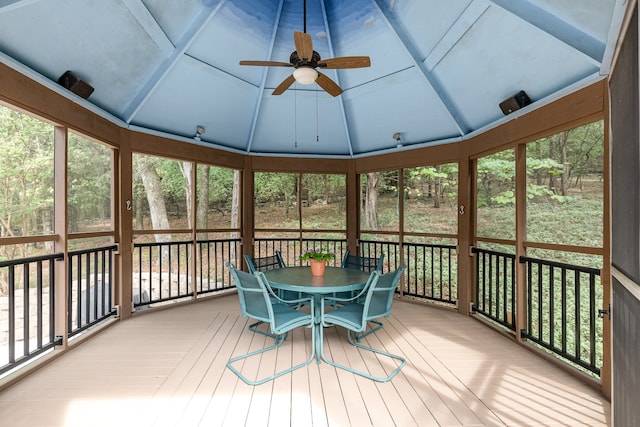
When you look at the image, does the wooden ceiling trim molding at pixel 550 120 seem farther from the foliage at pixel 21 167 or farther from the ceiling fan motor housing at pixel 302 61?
the foliage at pixel 21 167

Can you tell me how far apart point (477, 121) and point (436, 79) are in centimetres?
75

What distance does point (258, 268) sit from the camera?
159 inches

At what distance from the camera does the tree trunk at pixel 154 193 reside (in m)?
7.91

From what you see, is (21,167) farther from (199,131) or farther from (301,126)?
(301,126)

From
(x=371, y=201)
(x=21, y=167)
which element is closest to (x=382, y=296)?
(x=371, y=201)

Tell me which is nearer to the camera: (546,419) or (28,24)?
(546,419)

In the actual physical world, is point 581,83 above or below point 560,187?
above

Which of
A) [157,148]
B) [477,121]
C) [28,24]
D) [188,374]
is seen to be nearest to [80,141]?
[157,148]

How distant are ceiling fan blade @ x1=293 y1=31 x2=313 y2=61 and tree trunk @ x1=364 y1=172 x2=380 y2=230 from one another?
5551 mm

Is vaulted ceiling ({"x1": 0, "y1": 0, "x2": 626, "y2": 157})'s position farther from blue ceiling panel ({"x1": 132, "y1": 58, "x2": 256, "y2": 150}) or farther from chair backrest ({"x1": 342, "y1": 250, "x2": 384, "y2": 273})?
chair backrest ({"x1": 342, "y1": 250, "x2": 384, "y2": 273})

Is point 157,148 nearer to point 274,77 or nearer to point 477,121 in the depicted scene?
point 274,77

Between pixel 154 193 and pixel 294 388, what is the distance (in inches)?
273

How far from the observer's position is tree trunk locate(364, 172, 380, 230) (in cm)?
812

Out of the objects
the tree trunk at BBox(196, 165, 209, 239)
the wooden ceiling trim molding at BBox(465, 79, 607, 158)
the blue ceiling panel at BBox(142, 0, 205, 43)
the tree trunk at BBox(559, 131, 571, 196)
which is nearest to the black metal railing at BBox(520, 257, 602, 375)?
the wooden ceiling trim molding at BBox(465, 79, 607, 158)
